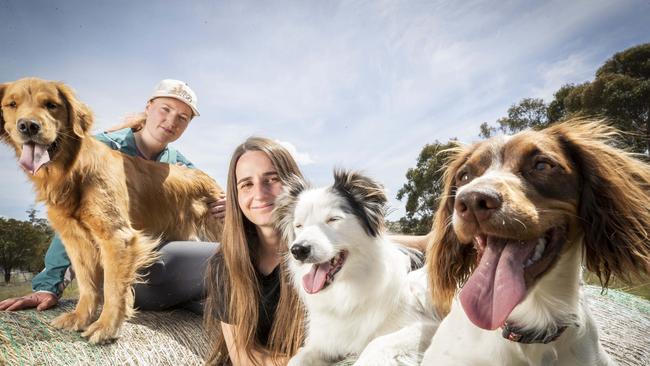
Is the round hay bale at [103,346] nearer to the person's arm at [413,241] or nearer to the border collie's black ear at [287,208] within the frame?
the border collie's black ear at [287,208]

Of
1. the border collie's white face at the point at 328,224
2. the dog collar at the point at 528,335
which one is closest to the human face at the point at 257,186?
the border collie's white face at the point at 328,224

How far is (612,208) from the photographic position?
1809 mm

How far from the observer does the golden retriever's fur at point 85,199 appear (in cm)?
355

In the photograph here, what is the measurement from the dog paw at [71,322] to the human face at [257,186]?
1720mm

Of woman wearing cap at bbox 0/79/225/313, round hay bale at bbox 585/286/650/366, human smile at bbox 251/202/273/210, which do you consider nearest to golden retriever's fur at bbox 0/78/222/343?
woman wearing cap at bbox 0/79/225/313

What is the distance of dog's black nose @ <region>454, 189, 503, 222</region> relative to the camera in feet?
5.18

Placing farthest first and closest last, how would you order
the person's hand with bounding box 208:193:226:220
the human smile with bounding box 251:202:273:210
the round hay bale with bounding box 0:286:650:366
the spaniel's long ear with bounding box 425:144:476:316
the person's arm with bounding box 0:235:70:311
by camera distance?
the person's hand with bounding box 208:193:226:220 < the person's arm with bounding box 0:235:70:311 < the human smile with bounding box 251:202:273:210 < the round hay bale with bounding box 0:286:650:366 < the spaniel's long ear with bounding box 425:144:476:316

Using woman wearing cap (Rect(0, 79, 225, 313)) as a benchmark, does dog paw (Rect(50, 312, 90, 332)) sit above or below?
below

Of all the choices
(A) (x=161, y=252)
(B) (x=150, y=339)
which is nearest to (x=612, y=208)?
(B) (x=150, y=339)

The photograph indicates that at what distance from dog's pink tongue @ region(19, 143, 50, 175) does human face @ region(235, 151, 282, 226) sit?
1713 millimetres

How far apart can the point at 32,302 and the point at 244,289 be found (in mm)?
2181

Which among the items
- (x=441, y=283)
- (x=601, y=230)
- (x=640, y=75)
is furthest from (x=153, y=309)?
(x=640, y=75)

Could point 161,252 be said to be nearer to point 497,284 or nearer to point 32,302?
point 32,302

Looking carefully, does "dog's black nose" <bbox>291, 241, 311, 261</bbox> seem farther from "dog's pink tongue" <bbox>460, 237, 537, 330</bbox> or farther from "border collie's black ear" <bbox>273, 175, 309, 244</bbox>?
"dog's pink tongue" <bbox>460, 237, 537, 330</bbox>
